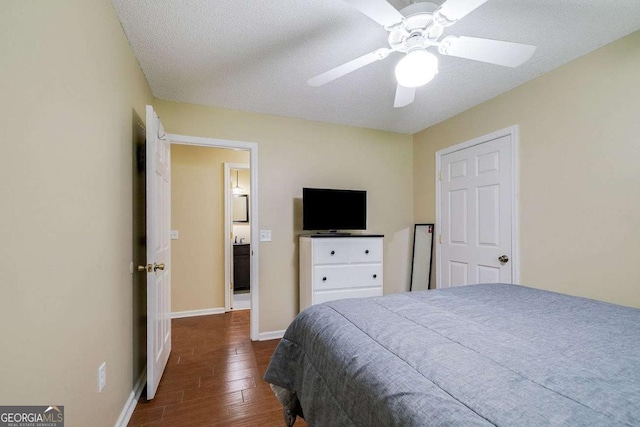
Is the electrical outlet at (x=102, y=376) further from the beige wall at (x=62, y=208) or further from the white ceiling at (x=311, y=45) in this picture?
the white ceiling at (x=311, y=45)

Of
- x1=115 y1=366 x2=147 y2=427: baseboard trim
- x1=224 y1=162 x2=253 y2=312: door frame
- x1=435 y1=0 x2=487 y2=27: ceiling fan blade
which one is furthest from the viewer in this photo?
x1=224 y1=162 x2=253 y2=312: door frame

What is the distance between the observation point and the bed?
610 mm

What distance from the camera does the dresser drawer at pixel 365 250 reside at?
9.76 feet

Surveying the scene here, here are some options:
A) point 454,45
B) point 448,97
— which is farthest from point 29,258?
point 448,97

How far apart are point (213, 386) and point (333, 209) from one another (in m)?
1.97

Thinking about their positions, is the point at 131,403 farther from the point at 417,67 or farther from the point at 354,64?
the point at 417,67

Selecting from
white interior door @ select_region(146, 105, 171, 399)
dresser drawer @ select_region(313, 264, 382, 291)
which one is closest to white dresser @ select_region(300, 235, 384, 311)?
dresser drawer @ select_region(313, 264, 382, 291)

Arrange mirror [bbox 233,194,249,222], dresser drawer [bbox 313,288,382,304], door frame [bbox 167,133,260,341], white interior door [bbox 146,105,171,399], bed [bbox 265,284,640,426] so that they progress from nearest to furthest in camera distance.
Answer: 1. bed [bbox 265,284,640,426]
2. white interior door [bbox 146,105,171,399]
3. dresser drawer [bbox 313,288,382,304]
4. door frame [bbox 167,133,260,341]
5. mirror [bbox 233,194,249,222]

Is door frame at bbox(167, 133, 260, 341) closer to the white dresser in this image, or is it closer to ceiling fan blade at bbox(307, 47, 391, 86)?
the white dresser

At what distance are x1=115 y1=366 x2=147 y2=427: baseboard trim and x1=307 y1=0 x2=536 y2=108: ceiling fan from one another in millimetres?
2440

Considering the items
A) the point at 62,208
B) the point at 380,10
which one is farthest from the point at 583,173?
the point at 62,208

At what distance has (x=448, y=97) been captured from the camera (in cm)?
271

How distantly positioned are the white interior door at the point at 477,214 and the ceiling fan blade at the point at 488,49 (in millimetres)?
1336

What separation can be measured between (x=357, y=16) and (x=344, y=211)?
6.46ft
